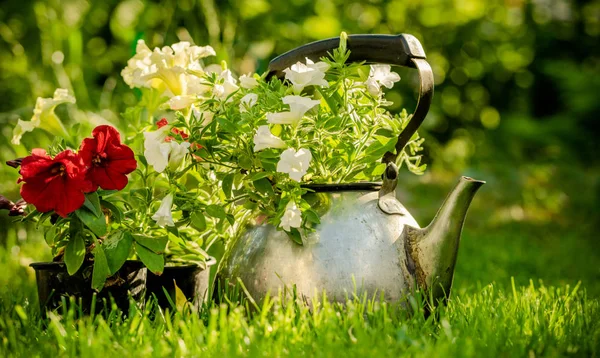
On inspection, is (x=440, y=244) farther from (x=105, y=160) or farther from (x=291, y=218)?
(x=105, y=160)

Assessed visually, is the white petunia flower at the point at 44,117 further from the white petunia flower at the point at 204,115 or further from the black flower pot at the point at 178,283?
the black flower pot at the point at 178,283

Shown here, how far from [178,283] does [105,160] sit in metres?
0.38

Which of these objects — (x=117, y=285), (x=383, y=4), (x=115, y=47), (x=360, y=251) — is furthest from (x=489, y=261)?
(x=115, y=47)

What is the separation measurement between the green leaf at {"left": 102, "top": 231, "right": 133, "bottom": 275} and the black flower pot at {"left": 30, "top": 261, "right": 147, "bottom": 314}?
85 millimetres

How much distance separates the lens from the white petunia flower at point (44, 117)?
1652mm

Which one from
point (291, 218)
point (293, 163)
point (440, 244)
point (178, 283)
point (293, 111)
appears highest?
point (293, 111)

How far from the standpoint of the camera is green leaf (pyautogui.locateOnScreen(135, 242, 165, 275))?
4.60 ft

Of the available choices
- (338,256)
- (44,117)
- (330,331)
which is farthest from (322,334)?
(44,117)

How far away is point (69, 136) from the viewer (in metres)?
1.74

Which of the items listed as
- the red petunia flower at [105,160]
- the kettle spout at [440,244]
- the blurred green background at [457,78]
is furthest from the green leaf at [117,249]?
the blurred green background at [457,78]

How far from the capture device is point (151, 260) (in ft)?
4.62

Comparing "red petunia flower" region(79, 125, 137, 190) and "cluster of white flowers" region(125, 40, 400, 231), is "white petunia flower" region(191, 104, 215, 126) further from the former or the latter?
"red petunia flower" region(79, 125, 137, 190)

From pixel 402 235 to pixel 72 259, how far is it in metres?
0.72

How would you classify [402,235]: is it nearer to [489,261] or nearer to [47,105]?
[47,105]
